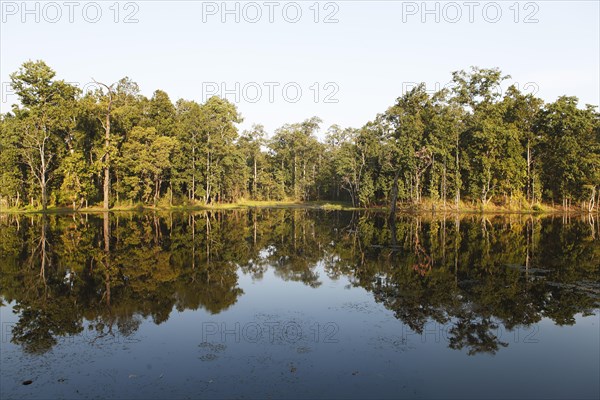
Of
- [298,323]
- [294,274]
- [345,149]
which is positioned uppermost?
[345,149]

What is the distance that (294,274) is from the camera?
1714 centimetres

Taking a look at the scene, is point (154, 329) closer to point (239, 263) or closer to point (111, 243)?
point (239, 263)

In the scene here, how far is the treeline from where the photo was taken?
50.7 m

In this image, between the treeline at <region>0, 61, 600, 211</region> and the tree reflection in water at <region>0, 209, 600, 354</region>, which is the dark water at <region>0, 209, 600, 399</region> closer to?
the tree reflection in water at <region>0, 209, 600, 354</region>

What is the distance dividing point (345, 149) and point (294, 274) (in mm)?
53539

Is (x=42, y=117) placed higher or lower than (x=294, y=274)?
higher

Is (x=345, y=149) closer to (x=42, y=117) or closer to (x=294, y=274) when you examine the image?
(x=42, y=117)

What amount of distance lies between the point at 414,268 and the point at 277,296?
669 cm

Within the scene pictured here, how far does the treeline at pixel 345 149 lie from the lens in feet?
166

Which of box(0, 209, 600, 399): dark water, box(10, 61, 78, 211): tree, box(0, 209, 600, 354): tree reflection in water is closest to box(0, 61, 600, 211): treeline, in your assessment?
box(10, 61, 78, 211): tree

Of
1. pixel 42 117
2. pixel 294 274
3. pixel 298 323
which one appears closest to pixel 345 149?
pixel 42 117

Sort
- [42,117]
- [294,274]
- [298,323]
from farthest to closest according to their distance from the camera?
[42,117] < [294,274] < [298,323]

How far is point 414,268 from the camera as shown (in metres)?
17.2

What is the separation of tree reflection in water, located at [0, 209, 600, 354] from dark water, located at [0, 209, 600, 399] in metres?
0.09
